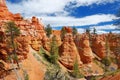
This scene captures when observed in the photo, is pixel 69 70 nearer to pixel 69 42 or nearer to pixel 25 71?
pixel 69 42

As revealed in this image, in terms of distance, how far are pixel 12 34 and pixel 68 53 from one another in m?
43.0

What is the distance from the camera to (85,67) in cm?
12088

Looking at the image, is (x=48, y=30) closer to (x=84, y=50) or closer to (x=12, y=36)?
(x=84, y=50)

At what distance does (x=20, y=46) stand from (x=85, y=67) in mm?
40519

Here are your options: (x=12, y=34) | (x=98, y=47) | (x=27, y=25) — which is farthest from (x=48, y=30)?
(x=12, y=34)

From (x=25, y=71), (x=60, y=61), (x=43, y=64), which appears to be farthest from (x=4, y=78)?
(x=60, y=61)

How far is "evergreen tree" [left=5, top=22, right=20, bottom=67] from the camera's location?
7771cm

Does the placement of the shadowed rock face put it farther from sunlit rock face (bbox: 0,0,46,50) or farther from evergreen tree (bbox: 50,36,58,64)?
sunlit rock face (bbox: 0,0,46,50)

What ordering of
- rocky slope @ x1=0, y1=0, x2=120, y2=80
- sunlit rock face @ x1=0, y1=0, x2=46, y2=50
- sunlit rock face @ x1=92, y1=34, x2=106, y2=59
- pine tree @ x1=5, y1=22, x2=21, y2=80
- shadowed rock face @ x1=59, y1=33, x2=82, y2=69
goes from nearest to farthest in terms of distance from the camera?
1. pine tree @ x1=5, y1=22, x2=21, y2=80
2. rocky slope @ x1=0, y1=0, x2=120, y2=80
3. sunlit rock face @ x1=0, y1=0, x2=46, y2=50
4. shadowed rock face @ x1=59, y1=33, x2=82, y2=69
5. sunlit rock face @ x1=92, y1=34, x2=106, y2=59

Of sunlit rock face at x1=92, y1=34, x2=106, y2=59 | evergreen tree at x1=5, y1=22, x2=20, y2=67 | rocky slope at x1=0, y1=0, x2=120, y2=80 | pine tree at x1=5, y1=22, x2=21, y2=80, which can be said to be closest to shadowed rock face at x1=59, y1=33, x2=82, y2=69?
rocky slope at x1=0, y1=0, x2=120, y2=80

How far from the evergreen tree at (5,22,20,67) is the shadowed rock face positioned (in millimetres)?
32180

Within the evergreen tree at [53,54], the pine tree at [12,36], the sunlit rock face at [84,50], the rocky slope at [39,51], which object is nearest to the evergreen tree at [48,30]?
the rocky slope at [39,51]

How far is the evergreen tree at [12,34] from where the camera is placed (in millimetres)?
77706

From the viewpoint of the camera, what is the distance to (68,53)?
11875 cm
